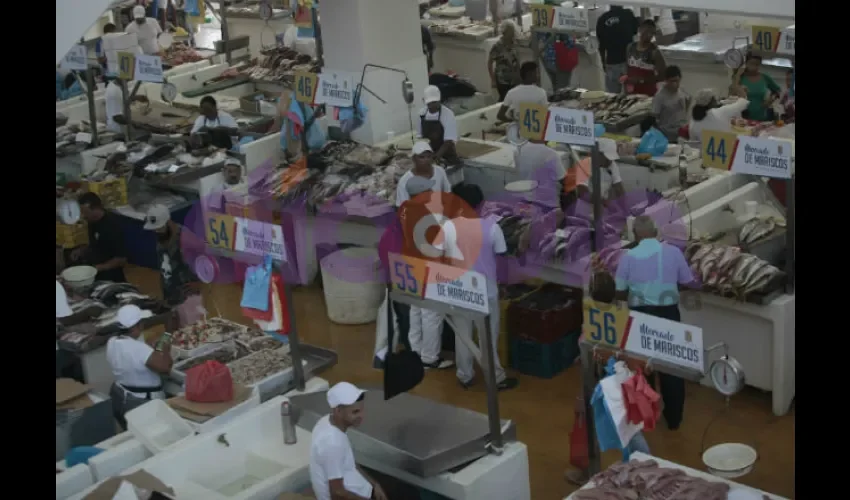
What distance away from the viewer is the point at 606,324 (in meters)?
6.14

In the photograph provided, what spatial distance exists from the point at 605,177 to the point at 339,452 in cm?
419

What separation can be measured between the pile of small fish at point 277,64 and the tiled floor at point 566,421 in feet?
16.4

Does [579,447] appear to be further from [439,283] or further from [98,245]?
[98,245]

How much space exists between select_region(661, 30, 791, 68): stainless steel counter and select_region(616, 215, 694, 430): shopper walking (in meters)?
5.71

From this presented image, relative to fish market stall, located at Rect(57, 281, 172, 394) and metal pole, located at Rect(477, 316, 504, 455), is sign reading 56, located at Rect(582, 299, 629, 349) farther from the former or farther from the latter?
fish market stall, located at Rect(57, 281, 172, 394)

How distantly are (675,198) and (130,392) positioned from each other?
4.22m

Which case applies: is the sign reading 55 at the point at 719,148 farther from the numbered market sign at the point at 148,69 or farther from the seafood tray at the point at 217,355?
the numbered market sign at the point at 148,69

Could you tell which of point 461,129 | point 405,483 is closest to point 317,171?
point 461,129

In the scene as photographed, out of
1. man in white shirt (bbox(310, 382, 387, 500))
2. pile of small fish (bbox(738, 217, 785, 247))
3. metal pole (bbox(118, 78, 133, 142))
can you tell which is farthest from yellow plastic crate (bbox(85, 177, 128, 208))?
man in white shirt (bbox(310, 382, 387, 500))

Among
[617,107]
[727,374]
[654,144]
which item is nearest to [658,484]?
[727,374]

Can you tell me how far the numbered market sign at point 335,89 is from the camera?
10602 mm

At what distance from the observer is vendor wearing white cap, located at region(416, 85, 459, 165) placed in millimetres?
10625

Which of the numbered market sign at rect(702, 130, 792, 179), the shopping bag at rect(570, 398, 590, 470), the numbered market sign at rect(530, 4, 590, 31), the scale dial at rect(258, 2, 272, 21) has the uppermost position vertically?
the scale dial at rect(258, 2, 272, 21)

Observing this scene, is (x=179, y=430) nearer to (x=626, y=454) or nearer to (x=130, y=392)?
(x=130, y=392)
